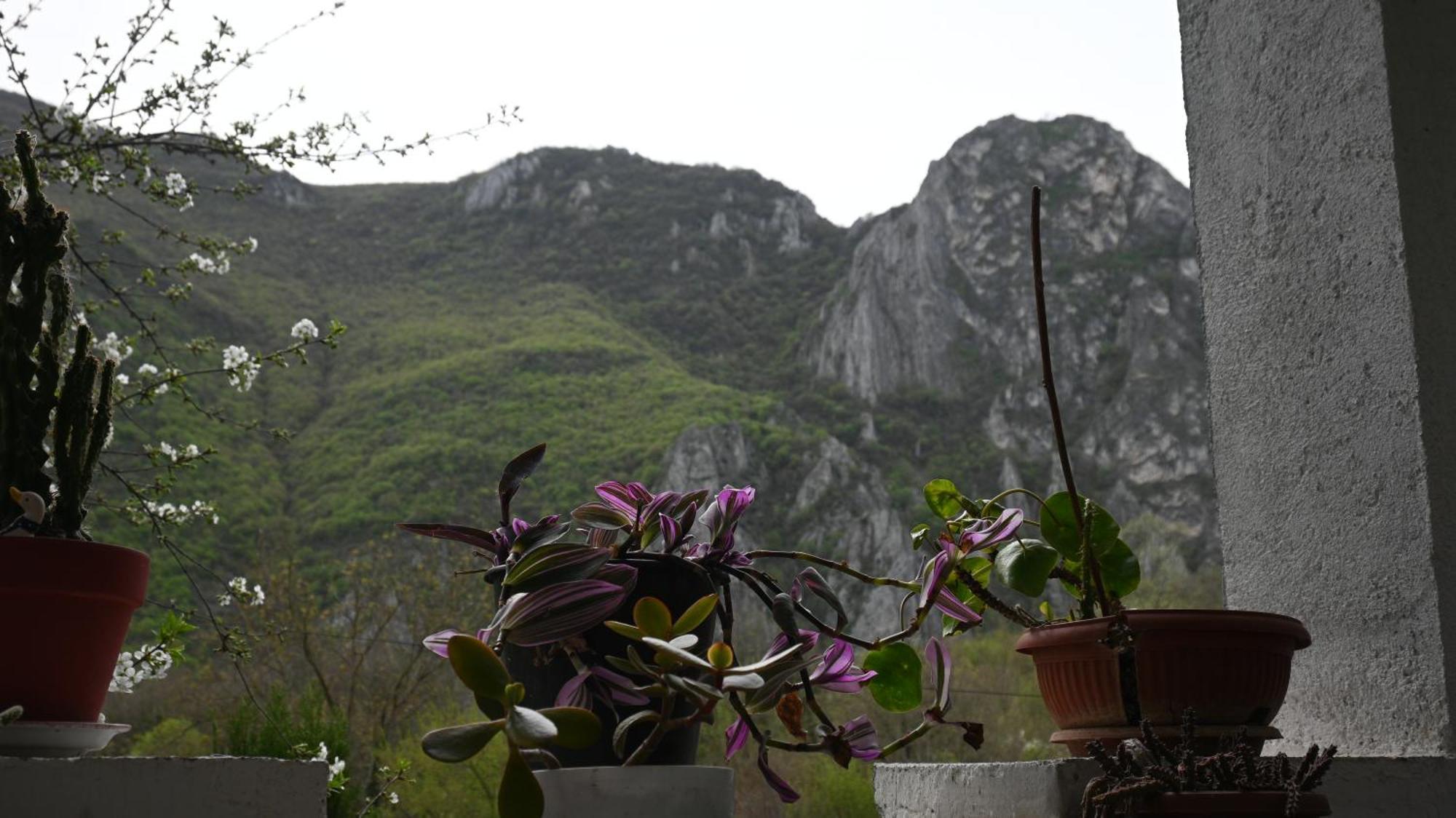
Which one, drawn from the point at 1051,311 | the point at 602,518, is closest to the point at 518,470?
the point at 602,518

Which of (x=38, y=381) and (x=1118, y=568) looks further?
(x=1118, y=568)

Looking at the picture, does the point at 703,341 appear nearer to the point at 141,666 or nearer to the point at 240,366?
the point at 240,366

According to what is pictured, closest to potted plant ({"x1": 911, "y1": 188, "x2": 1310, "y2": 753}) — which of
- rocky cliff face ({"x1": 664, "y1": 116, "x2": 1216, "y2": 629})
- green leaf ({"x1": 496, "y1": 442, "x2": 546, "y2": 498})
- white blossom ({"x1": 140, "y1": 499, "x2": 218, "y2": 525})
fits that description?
green leaf ({"x1": 496, "y1": 442, "x2": 546, "y2": 498})

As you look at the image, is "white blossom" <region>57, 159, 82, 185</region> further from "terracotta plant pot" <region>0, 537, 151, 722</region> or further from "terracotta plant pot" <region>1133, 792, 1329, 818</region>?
"terracotta plant pot" <region>1133, 792, 1329, 818</region>

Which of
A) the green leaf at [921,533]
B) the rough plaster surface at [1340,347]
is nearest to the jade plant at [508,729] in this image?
the green leaf at [921,533]

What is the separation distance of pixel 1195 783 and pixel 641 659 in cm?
35

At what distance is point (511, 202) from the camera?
35.7m

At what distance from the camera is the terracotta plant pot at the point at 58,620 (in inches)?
24.9

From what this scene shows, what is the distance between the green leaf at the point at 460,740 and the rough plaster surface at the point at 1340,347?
0.78 meters

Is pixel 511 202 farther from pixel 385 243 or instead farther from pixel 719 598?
pixel 719 598

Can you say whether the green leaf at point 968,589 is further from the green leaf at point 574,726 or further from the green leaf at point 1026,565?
the green leaf at point 574,726

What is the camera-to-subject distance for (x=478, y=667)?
577 millimetres

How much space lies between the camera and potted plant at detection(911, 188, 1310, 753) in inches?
31.6

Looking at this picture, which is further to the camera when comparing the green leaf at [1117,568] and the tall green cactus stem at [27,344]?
the green leaf at [1117,568]
